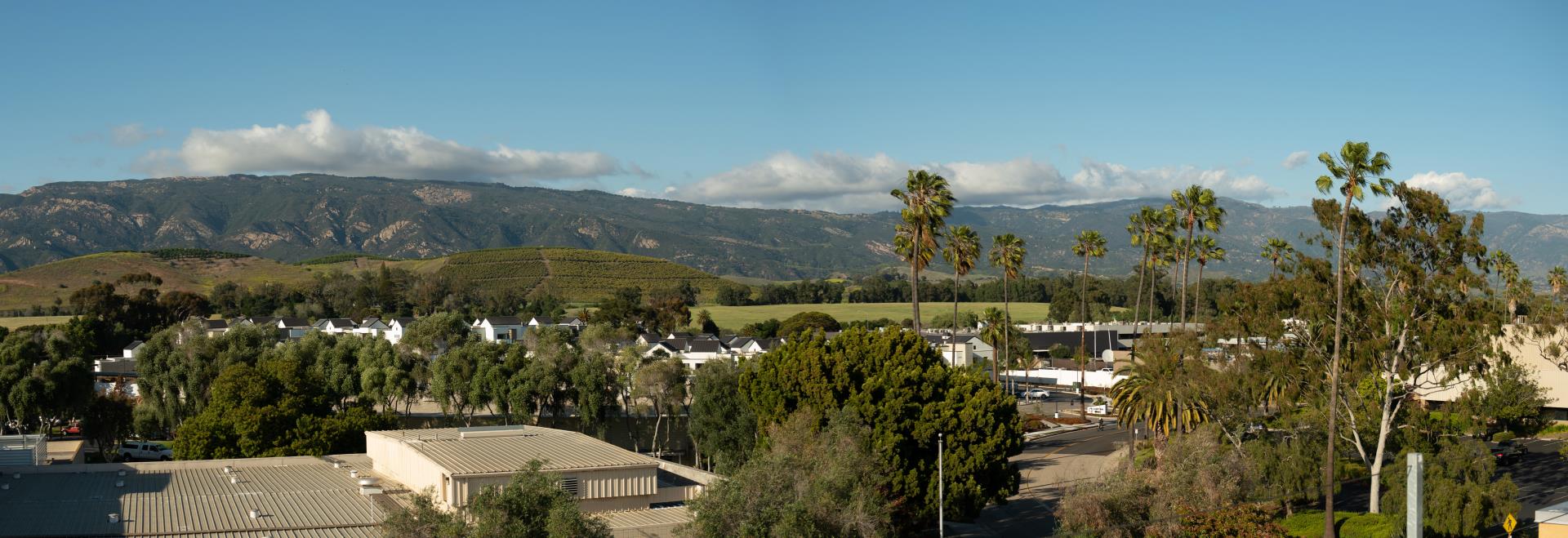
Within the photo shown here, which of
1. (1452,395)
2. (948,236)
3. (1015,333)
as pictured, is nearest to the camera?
(948,236)

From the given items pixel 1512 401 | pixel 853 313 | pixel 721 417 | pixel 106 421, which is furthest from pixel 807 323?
pixel 1512 401

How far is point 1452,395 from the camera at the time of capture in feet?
248

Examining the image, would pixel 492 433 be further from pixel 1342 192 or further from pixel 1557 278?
pixel 1557 278

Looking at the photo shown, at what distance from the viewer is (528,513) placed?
25.2 metres

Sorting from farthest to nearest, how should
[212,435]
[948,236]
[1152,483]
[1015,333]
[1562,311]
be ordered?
[1015,333] < [948,236] < [212,435] < [1562,311] < [1152,483]

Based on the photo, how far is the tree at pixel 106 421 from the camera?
67750 millimetres

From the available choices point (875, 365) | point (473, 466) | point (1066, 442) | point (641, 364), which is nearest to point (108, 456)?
point (641, 364)

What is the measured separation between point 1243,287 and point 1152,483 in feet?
39.4

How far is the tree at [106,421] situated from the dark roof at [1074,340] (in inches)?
3194

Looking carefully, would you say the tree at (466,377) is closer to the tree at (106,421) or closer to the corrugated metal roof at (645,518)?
the tree at (106,421)

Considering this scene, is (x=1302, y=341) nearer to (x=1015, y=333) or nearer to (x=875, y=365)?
(x=875, y=365)

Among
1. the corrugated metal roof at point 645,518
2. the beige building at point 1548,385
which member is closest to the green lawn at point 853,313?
the beige building at point 1548,385

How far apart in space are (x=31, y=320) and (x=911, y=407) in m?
154

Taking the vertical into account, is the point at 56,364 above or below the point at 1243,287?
below
